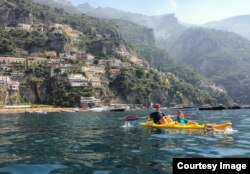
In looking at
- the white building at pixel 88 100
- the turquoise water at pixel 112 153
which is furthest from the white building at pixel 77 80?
the turquoise water at pixel 112 153

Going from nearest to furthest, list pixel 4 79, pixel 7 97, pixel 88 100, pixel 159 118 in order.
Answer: pixel 159 118 < pixel 7 97 < pixel 4 79 < pixel 88 100

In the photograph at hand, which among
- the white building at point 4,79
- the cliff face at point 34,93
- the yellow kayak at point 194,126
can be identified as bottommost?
the yellow kayak at point 194,126

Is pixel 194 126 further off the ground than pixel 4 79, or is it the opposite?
pixel 4 79

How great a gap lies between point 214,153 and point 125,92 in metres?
168

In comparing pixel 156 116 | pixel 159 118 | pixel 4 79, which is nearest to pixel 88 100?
pixel 4 79

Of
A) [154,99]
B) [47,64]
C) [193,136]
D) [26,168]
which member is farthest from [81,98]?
[26,168]

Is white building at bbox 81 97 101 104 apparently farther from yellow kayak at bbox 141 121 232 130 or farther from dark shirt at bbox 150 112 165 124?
yellow kayak at bbox 141 121 232 130

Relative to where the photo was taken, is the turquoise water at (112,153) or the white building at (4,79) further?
the white building at (4,79)

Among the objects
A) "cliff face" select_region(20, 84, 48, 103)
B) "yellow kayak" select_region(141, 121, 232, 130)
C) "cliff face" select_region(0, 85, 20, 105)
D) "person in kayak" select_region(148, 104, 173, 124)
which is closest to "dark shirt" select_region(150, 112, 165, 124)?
"person in kayak" select_region(148, 104, 173, 124)

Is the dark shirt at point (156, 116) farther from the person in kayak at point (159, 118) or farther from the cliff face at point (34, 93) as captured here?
the cliff face at point (34, 93)

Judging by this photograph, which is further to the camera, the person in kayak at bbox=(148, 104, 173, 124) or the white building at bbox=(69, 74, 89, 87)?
the white building at bbox=(69, 74, 89, 87)

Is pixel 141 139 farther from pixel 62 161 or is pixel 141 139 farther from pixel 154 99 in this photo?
pixel 154 99

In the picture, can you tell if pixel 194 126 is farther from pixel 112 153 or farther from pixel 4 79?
pixel 4 79

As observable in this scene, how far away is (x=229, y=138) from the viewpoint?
2861 centimetres
